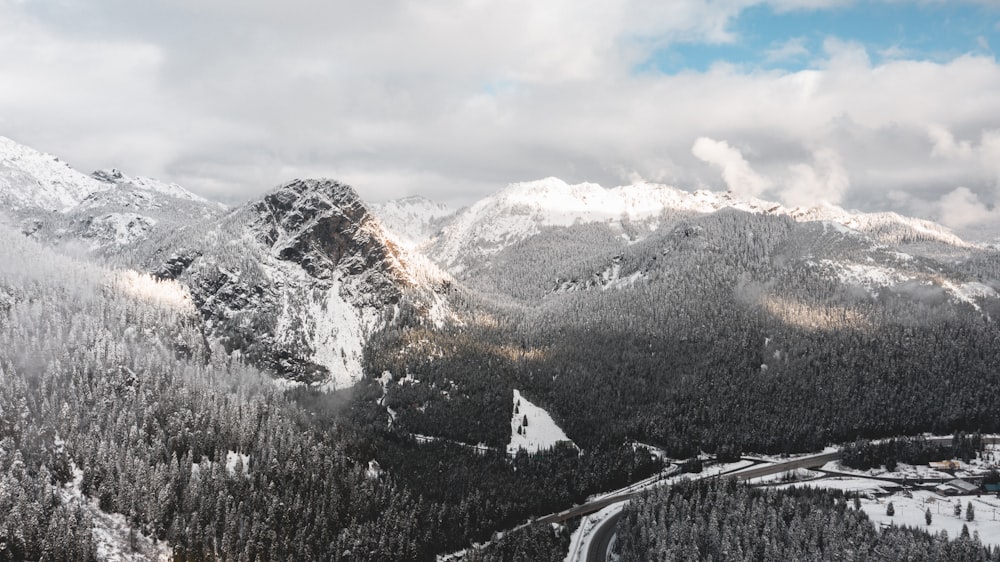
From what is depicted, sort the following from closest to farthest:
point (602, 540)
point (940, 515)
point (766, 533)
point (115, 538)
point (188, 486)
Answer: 1. point (115, 538)
2. point (766, 533)
3. point (188, 486)
4. point (602, 540)
5. point (940, 515)

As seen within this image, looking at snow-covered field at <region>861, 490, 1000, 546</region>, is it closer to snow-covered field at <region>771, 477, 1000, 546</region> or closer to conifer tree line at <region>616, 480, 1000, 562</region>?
snow-covered field at <region>771, 477, 1000, 546</region>

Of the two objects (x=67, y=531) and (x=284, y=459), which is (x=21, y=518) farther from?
(x=284, y=459)

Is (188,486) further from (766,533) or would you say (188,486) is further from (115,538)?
(766,533)

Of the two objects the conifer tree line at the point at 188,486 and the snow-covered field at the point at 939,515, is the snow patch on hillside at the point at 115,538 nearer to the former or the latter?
the conifer tree line at the point at 188,486

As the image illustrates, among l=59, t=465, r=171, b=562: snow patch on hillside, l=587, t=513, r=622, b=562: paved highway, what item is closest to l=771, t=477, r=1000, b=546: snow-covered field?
l=587, t=513, r=622, b=562: paved highway

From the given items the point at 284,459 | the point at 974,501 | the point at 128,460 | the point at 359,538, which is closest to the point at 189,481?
the point at 128,460

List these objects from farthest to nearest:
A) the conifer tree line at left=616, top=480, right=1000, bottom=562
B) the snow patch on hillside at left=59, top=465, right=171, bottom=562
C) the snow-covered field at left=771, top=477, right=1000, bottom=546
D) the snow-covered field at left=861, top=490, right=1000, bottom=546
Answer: the snow-covered field at left=861, top=490, right=1000, bottom=546 < the snow-covered field at left=771, top=477, right=1000, bottom=546 < the conifer tree line at left=616, top=480, right=1000, bottom=562 < the snow patch on hillside at left=59, top=465, right=171, bottom=562

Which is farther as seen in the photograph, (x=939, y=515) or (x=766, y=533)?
(x=939, y=515)

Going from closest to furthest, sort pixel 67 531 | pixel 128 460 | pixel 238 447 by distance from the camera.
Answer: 1. pixel 67 531
2. pixel 128 460
3. pixel 238 447

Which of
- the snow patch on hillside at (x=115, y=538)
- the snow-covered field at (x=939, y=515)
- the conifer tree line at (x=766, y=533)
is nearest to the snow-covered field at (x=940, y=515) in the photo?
the snow-covered field at (x=939, y=515)

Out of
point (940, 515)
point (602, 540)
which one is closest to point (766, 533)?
point (602, 540)

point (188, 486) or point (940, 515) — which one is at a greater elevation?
point (188, 486)
